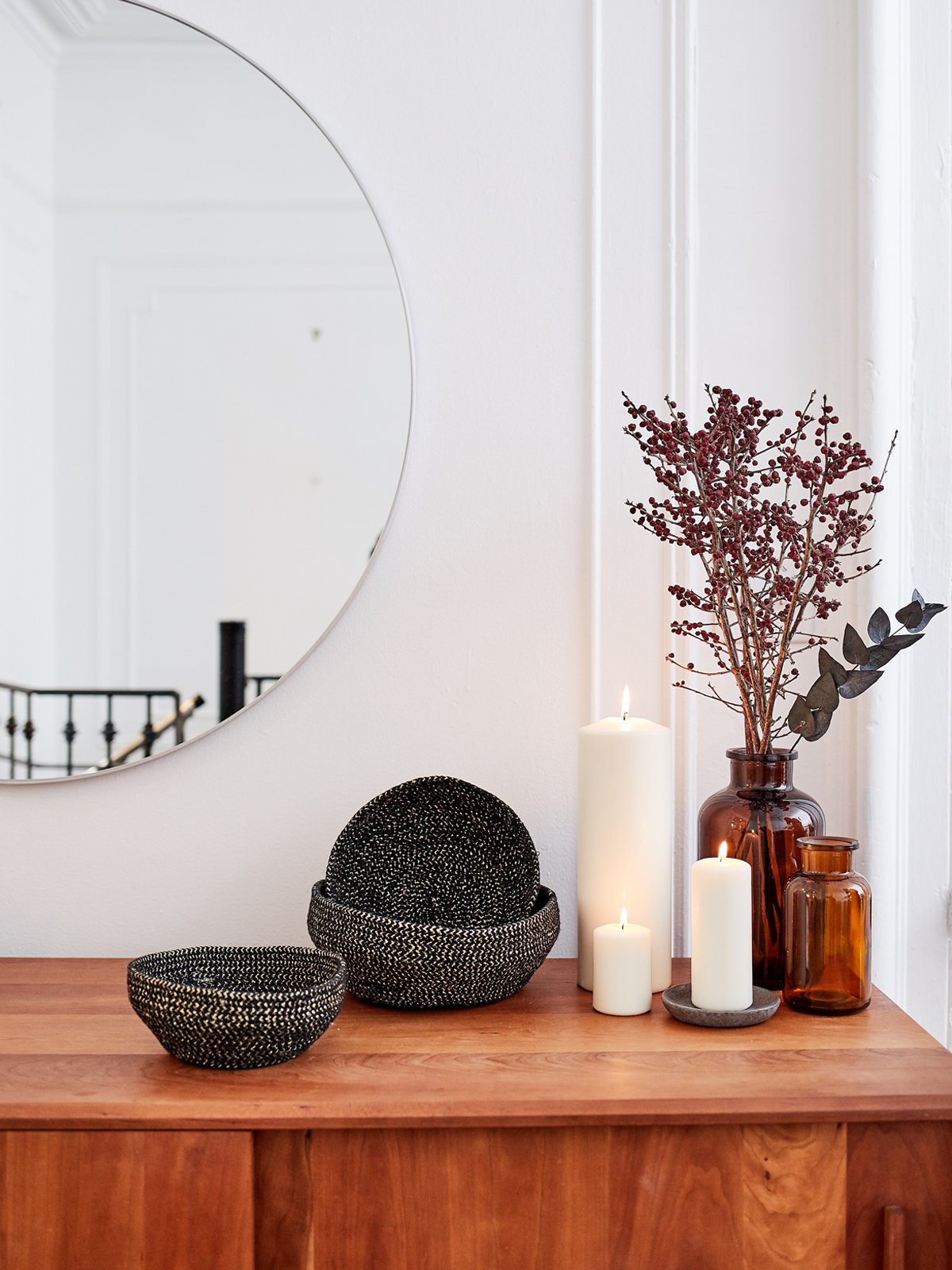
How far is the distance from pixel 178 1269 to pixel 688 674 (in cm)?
85

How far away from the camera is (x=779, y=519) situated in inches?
42.9

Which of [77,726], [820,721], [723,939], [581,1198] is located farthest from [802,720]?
[77,726]

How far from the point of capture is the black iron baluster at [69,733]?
1312 mm

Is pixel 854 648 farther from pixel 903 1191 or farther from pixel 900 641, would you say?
pixel 903 1191

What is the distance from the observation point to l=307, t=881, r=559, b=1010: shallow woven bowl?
1.03m

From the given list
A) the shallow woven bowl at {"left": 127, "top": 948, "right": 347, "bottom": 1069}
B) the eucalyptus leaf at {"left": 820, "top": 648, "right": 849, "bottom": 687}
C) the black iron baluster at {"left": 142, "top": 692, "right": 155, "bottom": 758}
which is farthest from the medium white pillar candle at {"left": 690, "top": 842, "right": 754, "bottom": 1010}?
the black iron baluster at {"left": 142, "top": 692, "right": 155, "bottom": 758}

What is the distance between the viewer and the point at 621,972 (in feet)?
3.49

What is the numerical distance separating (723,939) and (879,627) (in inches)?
15.1

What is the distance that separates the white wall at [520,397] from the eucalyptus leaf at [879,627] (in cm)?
23

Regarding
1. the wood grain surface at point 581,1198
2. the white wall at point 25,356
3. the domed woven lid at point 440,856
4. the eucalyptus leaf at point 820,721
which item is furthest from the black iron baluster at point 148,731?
the eucalyptus leaf at point 820,721

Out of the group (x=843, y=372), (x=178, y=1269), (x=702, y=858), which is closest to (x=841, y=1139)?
(x=702, y=858)

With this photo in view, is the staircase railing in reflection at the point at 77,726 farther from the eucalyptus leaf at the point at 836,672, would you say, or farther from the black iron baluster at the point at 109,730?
the eucalyptus leaf at the point at 836,672

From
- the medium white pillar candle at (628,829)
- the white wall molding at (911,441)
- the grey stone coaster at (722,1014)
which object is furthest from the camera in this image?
the white wall molding at (911,441)

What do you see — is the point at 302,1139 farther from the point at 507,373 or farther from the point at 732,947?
the point at 507,373
